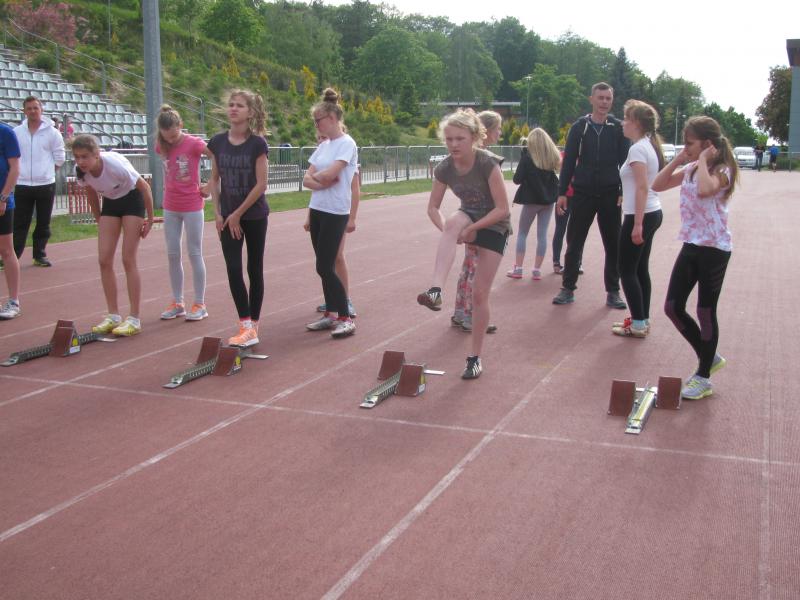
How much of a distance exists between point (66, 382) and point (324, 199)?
254 cm

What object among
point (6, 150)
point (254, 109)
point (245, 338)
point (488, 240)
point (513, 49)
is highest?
point (513, 49)

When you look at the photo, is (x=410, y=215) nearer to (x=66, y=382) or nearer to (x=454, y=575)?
(x=66, y=382)

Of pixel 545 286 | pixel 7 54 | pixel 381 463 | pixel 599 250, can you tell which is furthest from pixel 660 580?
pixel 7 54

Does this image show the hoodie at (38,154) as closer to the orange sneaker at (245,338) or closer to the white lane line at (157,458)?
the orange sneaker at (245,338)

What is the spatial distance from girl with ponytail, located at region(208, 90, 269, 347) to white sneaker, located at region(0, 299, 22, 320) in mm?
2676

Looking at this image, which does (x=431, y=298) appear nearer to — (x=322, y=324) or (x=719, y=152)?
(x=719, y=152)

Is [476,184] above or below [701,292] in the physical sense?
above

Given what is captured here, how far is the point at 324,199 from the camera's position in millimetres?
7539

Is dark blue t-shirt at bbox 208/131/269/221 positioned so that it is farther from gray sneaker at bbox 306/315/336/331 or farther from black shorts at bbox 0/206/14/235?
black shorts at bbox 0/206/14/235

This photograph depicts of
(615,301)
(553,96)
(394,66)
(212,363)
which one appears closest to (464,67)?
(553,96)

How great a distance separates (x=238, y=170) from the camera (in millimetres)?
7102

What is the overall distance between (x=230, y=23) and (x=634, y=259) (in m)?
63.6

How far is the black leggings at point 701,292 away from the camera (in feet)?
19.3

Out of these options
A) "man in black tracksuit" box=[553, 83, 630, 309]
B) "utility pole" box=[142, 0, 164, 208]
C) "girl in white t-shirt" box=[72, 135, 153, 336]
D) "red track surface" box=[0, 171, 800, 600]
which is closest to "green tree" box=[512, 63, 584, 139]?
"utility pole" box=[142, 0, 164, 208]
